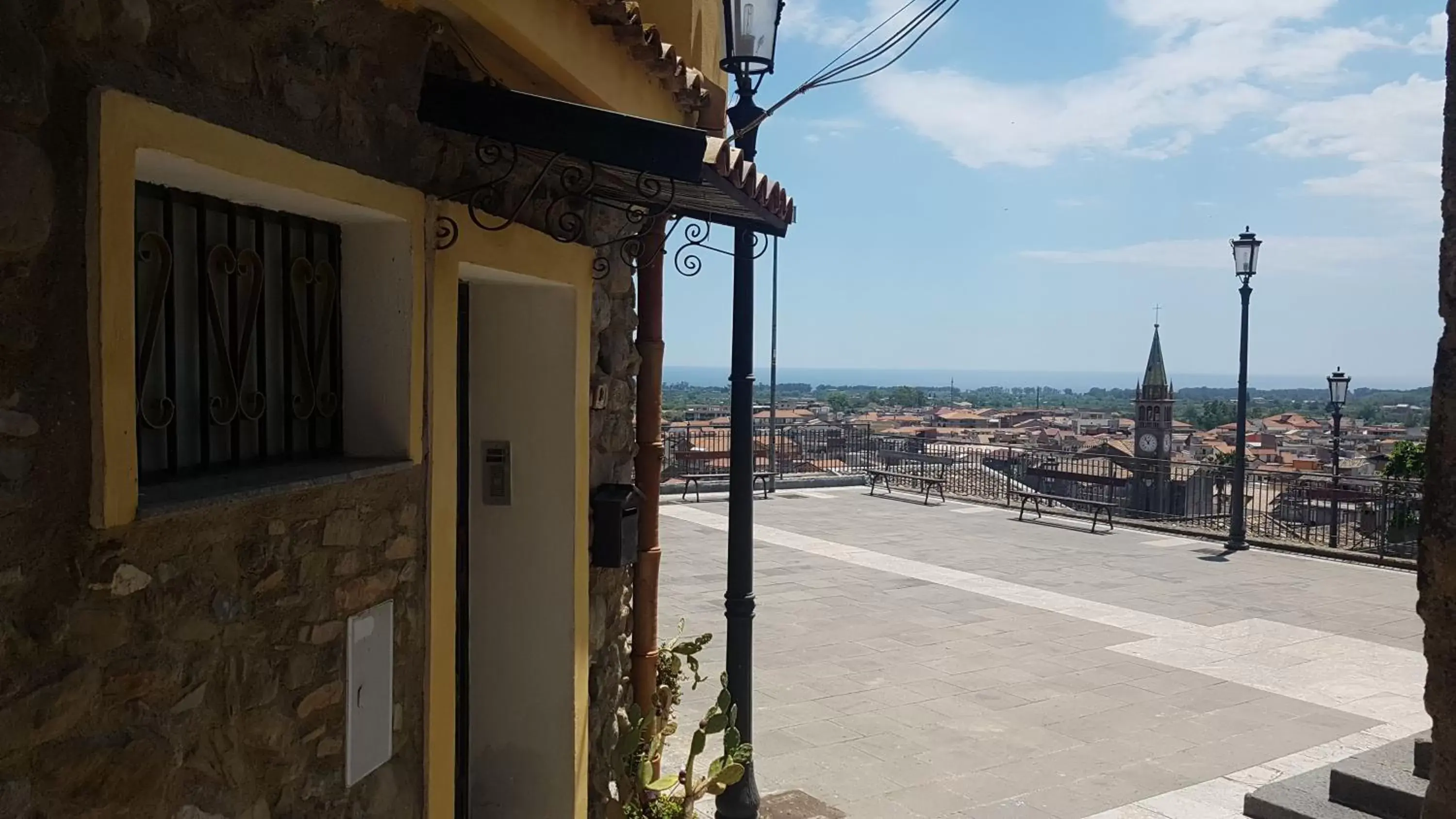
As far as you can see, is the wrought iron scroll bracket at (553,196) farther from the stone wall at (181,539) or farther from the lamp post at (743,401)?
the lamp post at (743,401)

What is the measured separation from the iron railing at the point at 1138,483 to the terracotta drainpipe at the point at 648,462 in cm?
1005

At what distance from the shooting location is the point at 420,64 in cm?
298

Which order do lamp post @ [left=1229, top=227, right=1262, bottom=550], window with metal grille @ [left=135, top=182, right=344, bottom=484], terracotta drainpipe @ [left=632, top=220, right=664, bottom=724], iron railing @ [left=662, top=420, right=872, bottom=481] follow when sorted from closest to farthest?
window with metal grille @ [left=135, top=182, right=344, bottom=484], terracotta drainpipe @ [left=632, top=220, right=664, bottom=724], lamp post @ [left=1229, top=227, right=1262, bottom=550], iron railing @ [left=662, top=420, right=872, bottom=481]

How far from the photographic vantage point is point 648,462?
16.5ft

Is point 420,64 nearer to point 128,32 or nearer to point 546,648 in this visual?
point 128,32

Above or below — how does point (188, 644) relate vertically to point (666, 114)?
below

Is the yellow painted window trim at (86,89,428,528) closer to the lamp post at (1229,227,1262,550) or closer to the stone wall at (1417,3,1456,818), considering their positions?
the stone wall at (1417,3,1456,818)

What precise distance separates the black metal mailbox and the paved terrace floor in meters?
2.24

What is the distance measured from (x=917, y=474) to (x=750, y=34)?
1729 centimetres

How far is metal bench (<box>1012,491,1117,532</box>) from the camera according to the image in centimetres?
1636

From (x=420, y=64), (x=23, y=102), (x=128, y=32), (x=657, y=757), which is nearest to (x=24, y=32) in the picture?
(x=23, y=102)

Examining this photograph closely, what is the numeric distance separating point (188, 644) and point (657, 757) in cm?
331

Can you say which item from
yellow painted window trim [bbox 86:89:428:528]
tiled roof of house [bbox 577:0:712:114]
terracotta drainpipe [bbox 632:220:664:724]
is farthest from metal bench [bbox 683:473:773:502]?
yellow painted window trim [bbox 86:89:428:528]

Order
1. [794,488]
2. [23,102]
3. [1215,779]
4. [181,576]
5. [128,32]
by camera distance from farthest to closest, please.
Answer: [794,488], [1215,779], [181,576], [128,32], [23,102]
